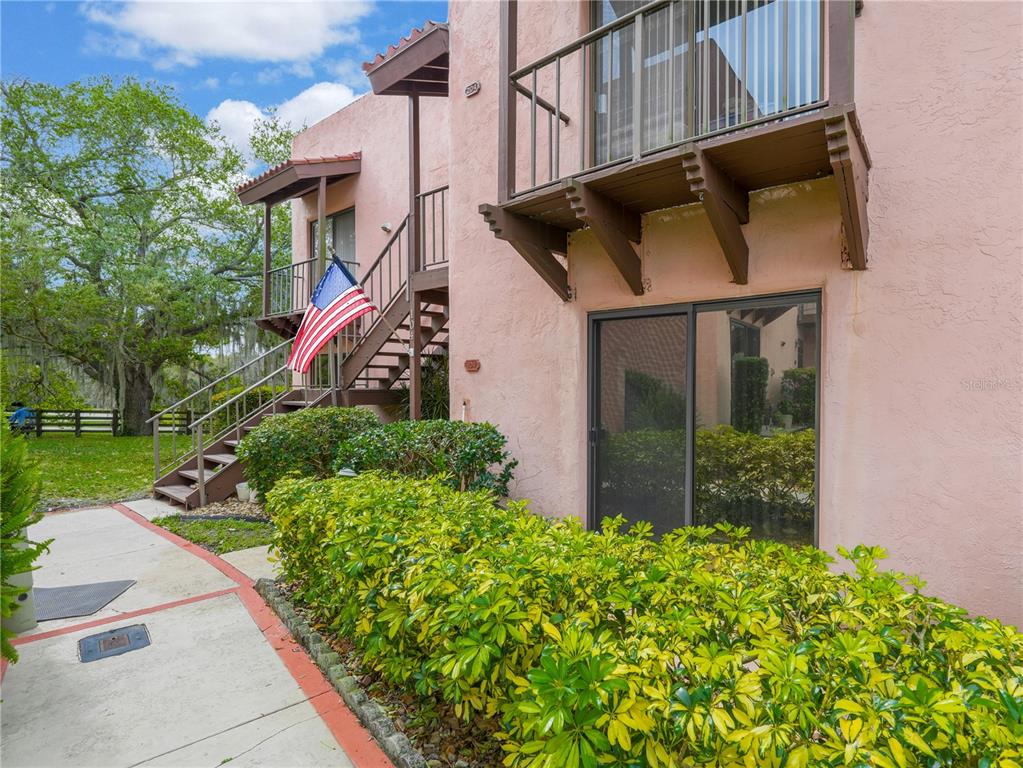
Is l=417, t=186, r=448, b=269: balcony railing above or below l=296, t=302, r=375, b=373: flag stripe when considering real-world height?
above

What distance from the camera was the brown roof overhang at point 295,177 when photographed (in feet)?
32.1

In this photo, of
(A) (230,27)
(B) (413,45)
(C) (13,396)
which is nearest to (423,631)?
(B) (413,45)

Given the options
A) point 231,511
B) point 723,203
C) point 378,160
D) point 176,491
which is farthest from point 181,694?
point 378,160

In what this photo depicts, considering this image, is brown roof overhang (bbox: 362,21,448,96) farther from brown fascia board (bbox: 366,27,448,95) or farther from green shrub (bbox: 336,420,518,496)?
green shrub (bbox: 336,420,518,496)

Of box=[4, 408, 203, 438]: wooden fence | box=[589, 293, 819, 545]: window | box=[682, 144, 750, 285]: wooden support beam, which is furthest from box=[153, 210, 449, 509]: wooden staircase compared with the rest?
box=[4, 408, 203, 438]: wooden fence

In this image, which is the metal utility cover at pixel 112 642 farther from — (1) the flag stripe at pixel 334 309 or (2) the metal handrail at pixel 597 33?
(2) the metal handrail at pixel 597 33

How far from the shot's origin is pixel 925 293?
3.21m

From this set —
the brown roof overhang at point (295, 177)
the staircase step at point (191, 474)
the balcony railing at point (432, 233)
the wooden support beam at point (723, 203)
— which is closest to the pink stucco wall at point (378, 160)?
the brown roof overhang at point (295, 177)

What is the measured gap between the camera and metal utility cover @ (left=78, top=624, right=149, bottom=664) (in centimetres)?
321

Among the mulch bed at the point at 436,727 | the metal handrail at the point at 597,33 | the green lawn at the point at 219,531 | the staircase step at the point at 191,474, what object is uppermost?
the metal handrail at the point at 597,33

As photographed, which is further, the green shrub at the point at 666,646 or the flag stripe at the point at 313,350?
the flag stripe at the point at 313,350

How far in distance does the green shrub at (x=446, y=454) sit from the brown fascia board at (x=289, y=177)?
6665mm

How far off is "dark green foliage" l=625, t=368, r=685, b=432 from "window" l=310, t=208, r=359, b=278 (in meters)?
7.80

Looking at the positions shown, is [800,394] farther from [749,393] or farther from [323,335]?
[323,335]
